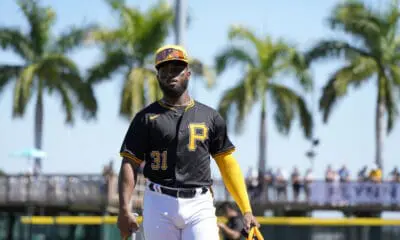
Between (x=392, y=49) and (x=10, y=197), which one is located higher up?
(x=392, y=49)

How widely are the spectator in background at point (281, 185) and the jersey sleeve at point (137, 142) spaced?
998 inches

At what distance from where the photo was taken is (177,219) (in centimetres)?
760

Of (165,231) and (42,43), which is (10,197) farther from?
(165,231)

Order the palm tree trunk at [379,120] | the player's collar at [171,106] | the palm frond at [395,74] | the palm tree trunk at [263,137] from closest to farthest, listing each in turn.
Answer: the player's collar at [171,106]
the palm frond at [395,74]
the palm tree trunk at [379,120]
the palm tree trunk at [263,137]

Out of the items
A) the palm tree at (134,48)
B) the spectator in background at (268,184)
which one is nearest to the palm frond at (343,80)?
the palm tree at (134,48)

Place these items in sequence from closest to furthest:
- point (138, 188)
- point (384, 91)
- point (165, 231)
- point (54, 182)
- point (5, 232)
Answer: point (165, 231)
point (5, 232)
point (138, 188)
point (54, 182)
point (384, 91)

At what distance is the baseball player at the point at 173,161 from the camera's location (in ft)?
25.0

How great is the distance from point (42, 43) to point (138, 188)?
1852 centimetres

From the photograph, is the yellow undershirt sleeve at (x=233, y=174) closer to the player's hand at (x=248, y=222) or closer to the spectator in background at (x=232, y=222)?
the player's hand at (x=248, y=222)

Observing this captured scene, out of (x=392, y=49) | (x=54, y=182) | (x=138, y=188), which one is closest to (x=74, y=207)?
(x=54, y=182)

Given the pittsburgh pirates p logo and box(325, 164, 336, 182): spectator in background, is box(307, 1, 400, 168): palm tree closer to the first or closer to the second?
box(325, 164, 336, 182): spectator in background

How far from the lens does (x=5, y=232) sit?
2583 centimetres

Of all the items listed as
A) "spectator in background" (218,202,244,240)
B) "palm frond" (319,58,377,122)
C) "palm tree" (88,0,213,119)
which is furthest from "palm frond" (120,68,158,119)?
"spectator in background" (218,202,244,240)

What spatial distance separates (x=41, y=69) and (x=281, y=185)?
15.1 metres
